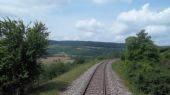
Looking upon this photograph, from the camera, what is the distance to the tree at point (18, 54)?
32.1 m

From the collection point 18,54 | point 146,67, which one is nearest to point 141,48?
point 146,67

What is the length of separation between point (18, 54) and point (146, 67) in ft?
40.3

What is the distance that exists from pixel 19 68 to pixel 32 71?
1343 mm

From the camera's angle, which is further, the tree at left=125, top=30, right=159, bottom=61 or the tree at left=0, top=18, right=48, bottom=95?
the tree at left=125, top=30, right=159, bottom=61

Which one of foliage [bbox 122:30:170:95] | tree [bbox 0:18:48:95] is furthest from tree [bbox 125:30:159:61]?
tree [bbox 0:18:48:95]

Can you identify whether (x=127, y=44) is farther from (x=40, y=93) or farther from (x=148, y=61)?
(x=40, y=93)

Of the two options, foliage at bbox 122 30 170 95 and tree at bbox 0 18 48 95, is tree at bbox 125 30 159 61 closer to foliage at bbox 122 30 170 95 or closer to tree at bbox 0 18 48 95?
foliage at bbox 122 30 170 95

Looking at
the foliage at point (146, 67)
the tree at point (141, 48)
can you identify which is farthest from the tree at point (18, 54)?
the tree at point (141, 48)

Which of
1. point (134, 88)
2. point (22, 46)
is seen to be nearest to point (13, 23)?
point (22, 46)

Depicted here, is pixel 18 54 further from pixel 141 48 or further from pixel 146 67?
pixel 141 48

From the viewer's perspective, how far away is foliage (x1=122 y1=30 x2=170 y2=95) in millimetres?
30312

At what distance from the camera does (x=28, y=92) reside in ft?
116

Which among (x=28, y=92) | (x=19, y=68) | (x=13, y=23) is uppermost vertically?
(x=13, y=23)

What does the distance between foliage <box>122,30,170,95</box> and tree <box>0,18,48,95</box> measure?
8824 millimetres
